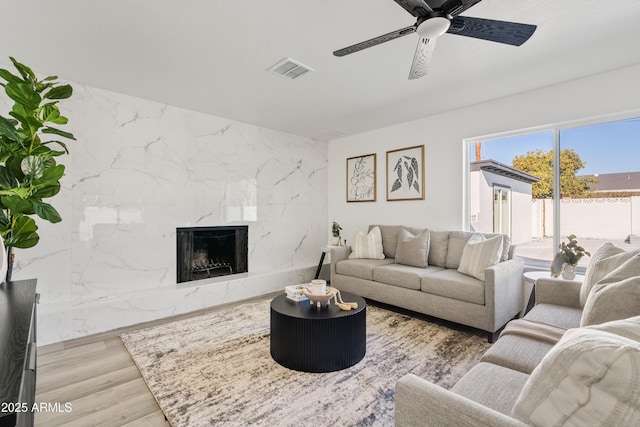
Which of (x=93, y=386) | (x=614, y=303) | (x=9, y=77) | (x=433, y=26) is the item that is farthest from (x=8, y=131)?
(x=614, y=303)

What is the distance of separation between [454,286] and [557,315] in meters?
0.95

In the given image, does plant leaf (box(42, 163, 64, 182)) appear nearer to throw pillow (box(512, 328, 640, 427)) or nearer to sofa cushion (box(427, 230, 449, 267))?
throw pillow (box(512, 328, 640, 427))

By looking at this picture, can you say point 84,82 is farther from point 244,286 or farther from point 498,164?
point 498,164

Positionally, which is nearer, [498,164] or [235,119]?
[498,164]

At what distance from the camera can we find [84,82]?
301 cm

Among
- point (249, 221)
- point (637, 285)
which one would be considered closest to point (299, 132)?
point (249, 221)

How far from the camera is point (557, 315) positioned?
81.4 inches

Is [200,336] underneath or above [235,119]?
underneath

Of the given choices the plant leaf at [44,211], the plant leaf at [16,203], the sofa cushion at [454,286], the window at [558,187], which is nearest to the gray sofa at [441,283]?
the sofa cushion at [454,286]

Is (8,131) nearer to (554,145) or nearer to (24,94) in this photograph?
(24,94)

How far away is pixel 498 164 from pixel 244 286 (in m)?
3.62

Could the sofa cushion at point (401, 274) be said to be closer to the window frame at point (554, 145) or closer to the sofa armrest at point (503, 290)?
the sofa armrest at point (503, 290)

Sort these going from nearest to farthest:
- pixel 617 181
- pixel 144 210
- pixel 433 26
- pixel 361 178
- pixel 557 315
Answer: pixel 433 26 → pixel 557 315 → pixel 617 181 → pixel 144 210 → pixel 361 178

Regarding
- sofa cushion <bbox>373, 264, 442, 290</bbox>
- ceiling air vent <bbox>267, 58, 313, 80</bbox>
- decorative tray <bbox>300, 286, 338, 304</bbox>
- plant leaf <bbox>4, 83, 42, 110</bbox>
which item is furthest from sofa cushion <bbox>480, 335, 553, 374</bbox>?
plant leaf <bbox>4, 83, 42, 110</bbox>
